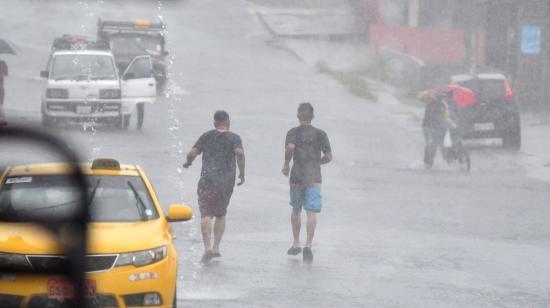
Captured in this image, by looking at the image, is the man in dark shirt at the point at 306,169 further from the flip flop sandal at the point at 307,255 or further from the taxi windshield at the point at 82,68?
the taxi windshield at the point at 82,68

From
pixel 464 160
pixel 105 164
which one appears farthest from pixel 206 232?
pixel 464 160

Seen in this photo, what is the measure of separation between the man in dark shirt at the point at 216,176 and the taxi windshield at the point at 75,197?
9.15ft

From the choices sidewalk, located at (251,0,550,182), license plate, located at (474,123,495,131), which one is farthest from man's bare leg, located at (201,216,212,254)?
license plate, located at (474,123,495,131)

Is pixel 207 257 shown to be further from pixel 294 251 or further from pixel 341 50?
pixel 341 50

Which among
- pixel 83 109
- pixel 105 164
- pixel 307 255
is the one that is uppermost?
pixel 105 164

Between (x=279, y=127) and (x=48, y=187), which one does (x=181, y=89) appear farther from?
(x=48, y=187)

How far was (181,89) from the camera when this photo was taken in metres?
37.1

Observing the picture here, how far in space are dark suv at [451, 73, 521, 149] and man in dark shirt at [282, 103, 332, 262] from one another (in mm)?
13507

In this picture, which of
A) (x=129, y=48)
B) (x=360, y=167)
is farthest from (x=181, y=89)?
(x=360, y=167)

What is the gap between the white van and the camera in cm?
2667

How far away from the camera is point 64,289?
354 inches

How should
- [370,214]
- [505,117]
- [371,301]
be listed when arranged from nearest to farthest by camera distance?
[371,301] < [370,214] < [505,117]

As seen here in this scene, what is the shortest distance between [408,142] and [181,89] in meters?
10.7

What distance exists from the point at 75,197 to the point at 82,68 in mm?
17778
